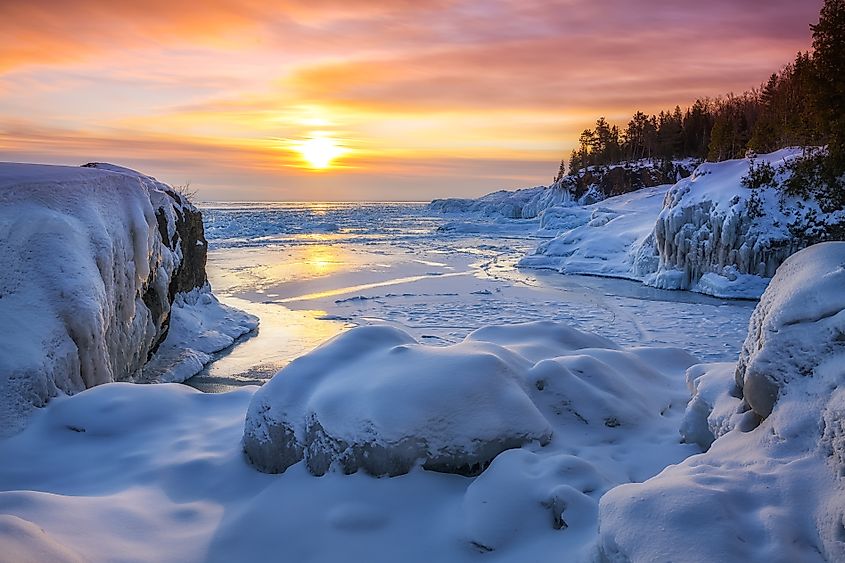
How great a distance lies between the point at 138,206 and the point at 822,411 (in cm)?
990

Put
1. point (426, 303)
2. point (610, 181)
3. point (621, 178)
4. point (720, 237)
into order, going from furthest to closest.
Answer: point (610, 181) < point (621, 178) < point (720, 237) < point (426, 303)

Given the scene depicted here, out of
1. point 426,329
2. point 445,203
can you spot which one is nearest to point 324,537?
point 426,329

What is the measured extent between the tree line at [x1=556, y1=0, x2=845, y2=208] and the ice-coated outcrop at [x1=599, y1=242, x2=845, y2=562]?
18.9m

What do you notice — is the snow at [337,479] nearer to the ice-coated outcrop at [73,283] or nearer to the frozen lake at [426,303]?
the ice-coated outcrop at [73,283]

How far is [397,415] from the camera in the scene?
4.43 m

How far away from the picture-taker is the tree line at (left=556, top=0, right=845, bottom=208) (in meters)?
18.7

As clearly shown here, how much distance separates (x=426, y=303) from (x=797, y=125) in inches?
803

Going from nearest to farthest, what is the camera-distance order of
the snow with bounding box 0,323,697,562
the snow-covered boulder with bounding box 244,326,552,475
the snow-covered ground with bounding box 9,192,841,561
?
the snow-covered ground with bounding box 9,192,841,561, the snow with bounding box 0,323,697,562, the snow-covered boulder with bounding box 244,326,552,475

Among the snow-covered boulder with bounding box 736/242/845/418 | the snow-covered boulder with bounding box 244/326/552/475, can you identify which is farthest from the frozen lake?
the snow-covered boulder with bounding box 736/242/845/418

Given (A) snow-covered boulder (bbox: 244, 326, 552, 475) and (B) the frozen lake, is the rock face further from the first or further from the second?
(A) snow-covered boulder (bbox: 244, 326, 552, 475)

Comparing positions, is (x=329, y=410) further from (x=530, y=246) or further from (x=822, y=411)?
(x=530, y=246)

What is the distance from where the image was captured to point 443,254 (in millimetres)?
31828

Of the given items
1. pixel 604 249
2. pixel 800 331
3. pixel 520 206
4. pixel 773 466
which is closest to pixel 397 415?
pixel 773 466

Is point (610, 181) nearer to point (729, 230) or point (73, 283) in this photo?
point (729, 230)
